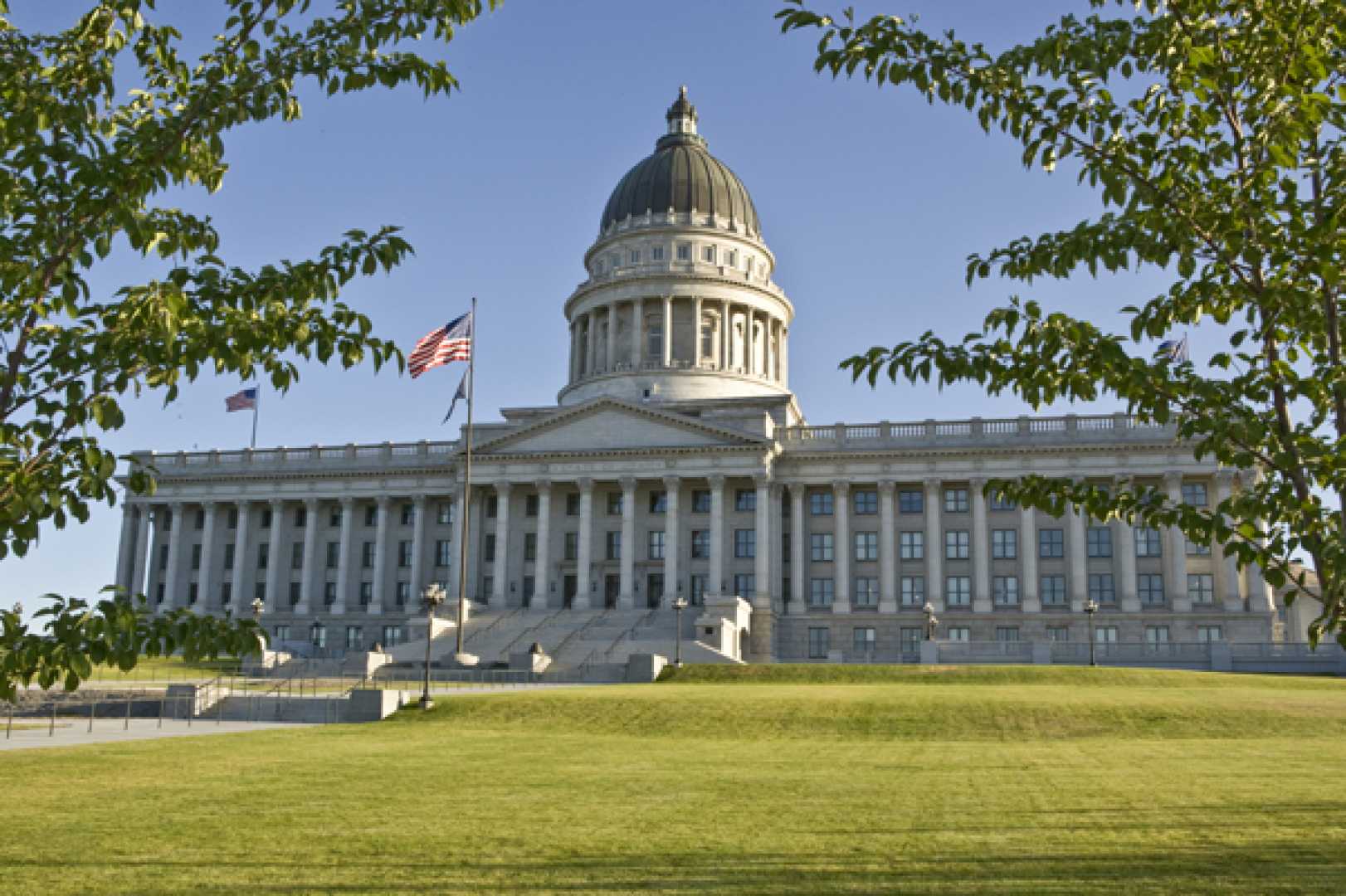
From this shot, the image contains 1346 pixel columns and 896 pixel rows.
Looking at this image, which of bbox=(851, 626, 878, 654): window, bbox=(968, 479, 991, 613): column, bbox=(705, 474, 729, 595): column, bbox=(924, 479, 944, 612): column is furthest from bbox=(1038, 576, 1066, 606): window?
bbox=(705, 474, 729, 595): column

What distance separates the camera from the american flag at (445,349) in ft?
200

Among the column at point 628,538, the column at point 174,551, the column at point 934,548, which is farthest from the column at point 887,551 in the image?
the column at point 174,551

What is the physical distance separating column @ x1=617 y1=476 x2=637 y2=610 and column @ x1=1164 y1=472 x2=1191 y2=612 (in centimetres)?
3245

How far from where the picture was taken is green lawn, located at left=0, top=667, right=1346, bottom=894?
11.3 m

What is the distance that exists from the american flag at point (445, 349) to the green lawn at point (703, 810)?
31.4 m

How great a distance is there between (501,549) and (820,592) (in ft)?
74.1

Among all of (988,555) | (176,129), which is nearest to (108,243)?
(176,129)

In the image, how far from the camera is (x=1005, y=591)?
78.9m

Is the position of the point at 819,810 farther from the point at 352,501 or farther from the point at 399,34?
the point at 352,501

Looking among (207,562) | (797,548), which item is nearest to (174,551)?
(207,562)

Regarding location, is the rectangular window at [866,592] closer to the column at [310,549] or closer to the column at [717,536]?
the column at [717,536]

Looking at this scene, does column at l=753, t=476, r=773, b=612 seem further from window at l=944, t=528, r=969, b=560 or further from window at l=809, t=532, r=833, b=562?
window at l=944, t=528, r=969, b=560

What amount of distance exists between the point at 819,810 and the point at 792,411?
78.8 metres

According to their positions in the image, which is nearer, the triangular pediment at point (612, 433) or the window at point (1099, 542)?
the window at point (1099, 542)
